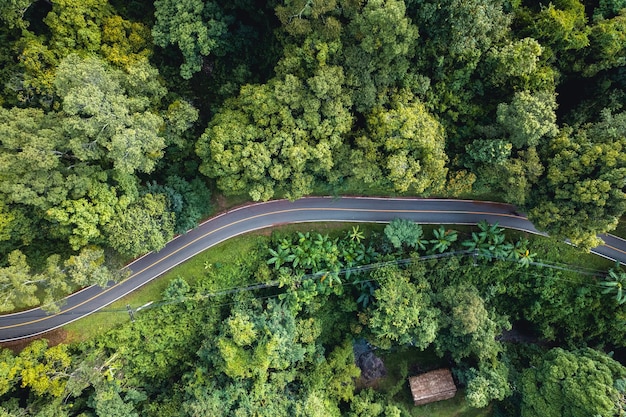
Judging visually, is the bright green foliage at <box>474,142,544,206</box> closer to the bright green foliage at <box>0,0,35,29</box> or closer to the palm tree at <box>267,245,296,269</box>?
the palm tree at <box>267,245,296,269</box>

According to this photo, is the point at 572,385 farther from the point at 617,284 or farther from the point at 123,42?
the point at 123,42

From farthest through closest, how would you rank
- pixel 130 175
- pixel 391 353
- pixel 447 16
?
1. pixel 391 353
2. pixel 130 175
3. pixel 447 16

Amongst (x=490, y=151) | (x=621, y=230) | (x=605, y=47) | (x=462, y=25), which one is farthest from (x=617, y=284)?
(x=462, y=25)

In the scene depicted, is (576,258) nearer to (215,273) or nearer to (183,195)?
(215,273)

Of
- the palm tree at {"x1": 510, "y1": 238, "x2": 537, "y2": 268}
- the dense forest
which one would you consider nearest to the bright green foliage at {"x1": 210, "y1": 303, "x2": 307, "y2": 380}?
the dense forest

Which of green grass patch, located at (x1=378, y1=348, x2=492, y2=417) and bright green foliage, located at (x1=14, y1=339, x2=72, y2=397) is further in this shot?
green grass patch, located at (x1=378, y1=348, x2=492, y2=417)

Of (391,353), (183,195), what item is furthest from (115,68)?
(391,353)

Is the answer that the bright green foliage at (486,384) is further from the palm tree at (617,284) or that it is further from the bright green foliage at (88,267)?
the bright green foliage at (88,267)

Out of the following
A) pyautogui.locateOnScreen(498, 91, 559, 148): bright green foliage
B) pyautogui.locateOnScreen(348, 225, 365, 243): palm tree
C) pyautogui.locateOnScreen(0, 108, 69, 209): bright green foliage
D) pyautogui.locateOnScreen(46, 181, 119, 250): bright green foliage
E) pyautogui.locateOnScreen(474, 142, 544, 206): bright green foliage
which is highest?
pyautogui.locateOnScreen(498, 91, 559, 148): bright green foliage
